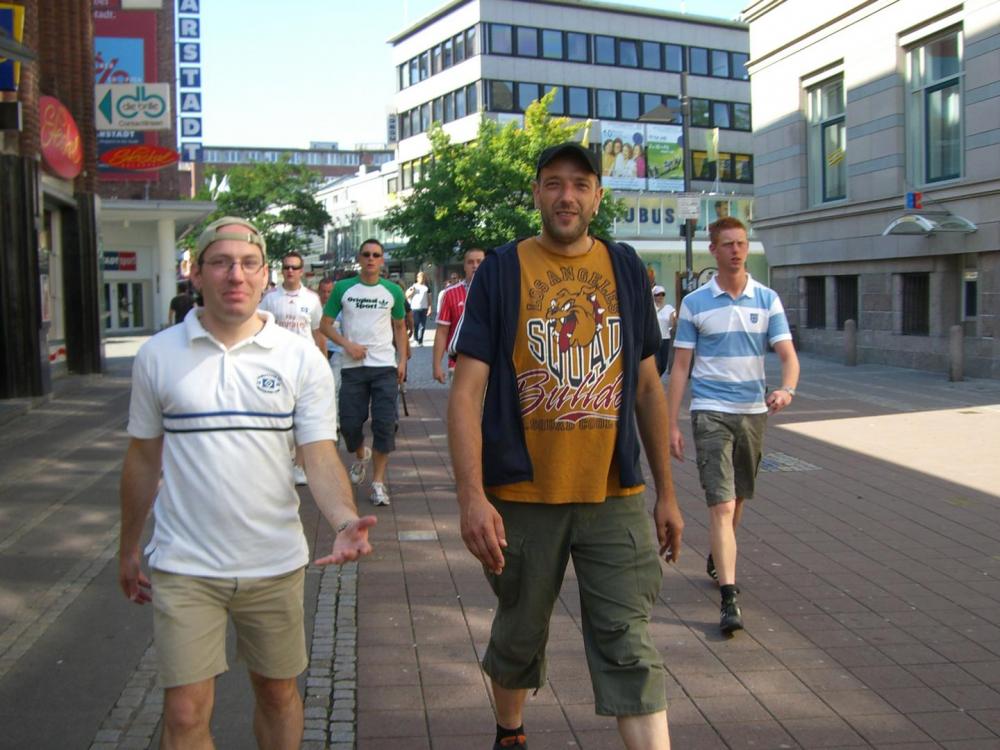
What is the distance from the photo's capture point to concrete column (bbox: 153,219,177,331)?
42906 mm

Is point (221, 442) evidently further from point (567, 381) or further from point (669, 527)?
Answer: point (669, 527)

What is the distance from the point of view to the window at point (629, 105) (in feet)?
209

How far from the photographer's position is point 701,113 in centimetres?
6712

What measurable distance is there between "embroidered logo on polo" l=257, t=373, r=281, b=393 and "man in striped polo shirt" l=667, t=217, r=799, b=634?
2852mm

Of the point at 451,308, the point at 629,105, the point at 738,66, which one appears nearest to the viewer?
the point at 451,308

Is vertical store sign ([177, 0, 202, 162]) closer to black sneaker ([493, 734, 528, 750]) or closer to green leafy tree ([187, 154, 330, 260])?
green leafy tree ([187, 154, 330, 260])

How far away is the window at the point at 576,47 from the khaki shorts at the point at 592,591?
2415 inches

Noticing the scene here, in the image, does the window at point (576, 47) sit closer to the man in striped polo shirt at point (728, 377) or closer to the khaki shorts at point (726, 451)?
the man in striped polo shirt at point (728, 377)

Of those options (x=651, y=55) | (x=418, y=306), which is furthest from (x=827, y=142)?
(x=651, y=55)

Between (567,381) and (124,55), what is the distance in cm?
2872

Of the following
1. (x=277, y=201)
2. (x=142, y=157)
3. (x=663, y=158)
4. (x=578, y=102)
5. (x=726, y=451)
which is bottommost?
(x=726, y=451)

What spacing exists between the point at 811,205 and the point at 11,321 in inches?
641

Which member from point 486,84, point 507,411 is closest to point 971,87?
point 507,411

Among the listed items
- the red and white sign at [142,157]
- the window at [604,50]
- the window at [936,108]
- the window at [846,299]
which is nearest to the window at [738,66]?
the window at [604,50]
